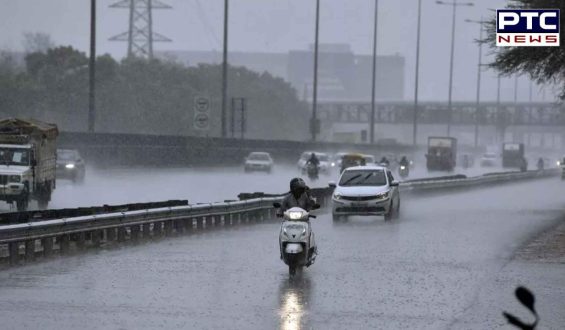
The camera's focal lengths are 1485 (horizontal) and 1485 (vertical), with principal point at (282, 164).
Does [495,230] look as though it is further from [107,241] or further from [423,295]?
[423,295]

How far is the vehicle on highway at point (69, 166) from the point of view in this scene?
60.1 m

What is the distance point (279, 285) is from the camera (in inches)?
792

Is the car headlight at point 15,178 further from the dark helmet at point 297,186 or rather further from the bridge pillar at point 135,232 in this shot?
the dark helmet at point 297,186

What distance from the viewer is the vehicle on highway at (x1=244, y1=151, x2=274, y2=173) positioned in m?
83.9

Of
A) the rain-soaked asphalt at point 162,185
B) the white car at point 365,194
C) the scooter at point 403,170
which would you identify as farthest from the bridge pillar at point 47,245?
the scooter at point 403,170

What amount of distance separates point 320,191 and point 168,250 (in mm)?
20335

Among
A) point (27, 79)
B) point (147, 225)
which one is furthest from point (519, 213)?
point (27, 79)

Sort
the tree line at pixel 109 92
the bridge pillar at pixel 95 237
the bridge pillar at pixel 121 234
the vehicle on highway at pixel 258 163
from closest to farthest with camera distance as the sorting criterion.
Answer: the bridge pillar at pixel 95 237 → the bridge pillar at pixel 121 234 → the vehicle on highway at pixel 258 163 → the tree line at pixel 109 92

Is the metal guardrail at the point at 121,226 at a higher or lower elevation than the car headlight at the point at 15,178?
lower

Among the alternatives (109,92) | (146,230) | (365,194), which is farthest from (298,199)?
(109,92)

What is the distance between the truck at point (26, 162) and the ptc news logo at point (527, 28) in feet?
44.7

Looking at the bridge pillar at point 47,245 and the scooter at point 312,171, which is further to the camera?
the scooter at point 312,171

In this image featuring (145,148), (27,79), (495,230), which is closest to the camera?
(495,230)

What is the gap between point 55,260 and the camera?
23891 millimetres
